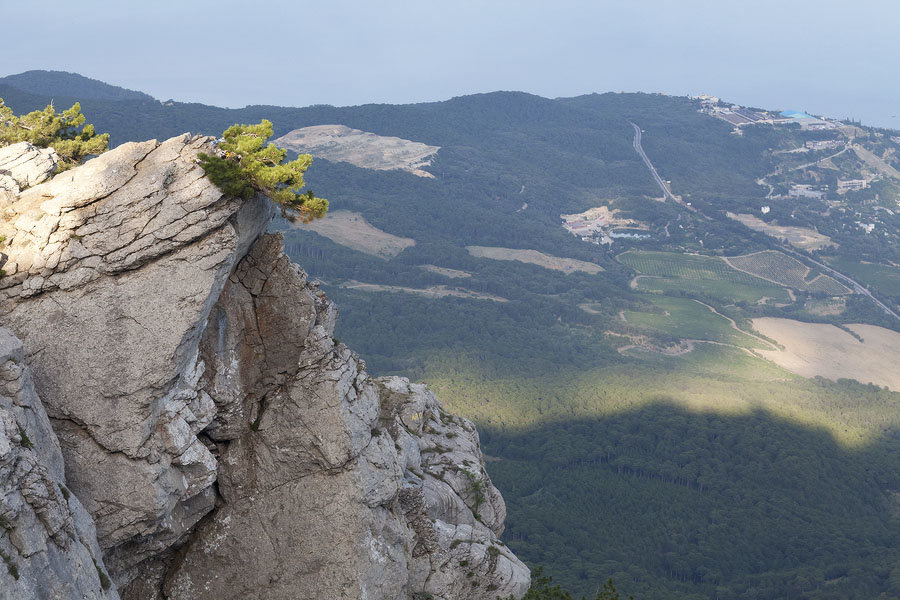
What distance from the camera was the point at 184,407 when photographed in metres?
38.0

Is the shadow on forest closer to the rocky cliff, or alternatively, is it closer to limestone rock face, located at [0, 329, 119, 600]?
the rocky cliff

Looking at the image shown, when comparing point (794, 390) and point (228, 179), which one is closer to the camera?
point (228, 179)

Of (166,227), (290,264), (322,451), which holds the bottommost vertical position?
(322,451)

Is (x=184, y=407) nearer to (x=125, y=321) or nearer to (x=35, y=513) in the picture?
(x=125, y=321)

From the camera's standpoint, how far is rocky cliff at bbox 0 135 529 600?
35.2 meters

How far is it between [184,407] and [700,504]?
116443 millimetres

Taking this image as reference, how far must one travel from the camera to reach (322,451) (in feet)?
138

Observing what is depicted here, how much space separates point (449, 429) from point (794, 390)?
16078cm

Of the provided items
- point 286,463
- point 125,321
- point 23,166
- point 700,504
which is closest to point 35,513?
point 125,321

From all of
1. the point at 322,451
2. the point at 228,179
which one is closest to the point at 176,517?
the point at 322,451

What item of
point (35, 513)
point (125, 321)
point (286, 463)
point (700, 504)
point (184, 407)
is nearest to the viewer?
point (35, 513)

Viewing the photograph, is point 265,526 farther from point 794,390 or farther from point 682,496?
point 794,390

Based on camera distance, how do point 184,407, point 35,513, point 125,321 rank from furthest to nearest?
point 184,407 → point 125,321 → point 35,513

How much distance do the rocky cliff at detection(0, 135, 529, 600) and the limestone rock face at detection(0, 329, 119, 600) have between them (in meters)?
0.11
